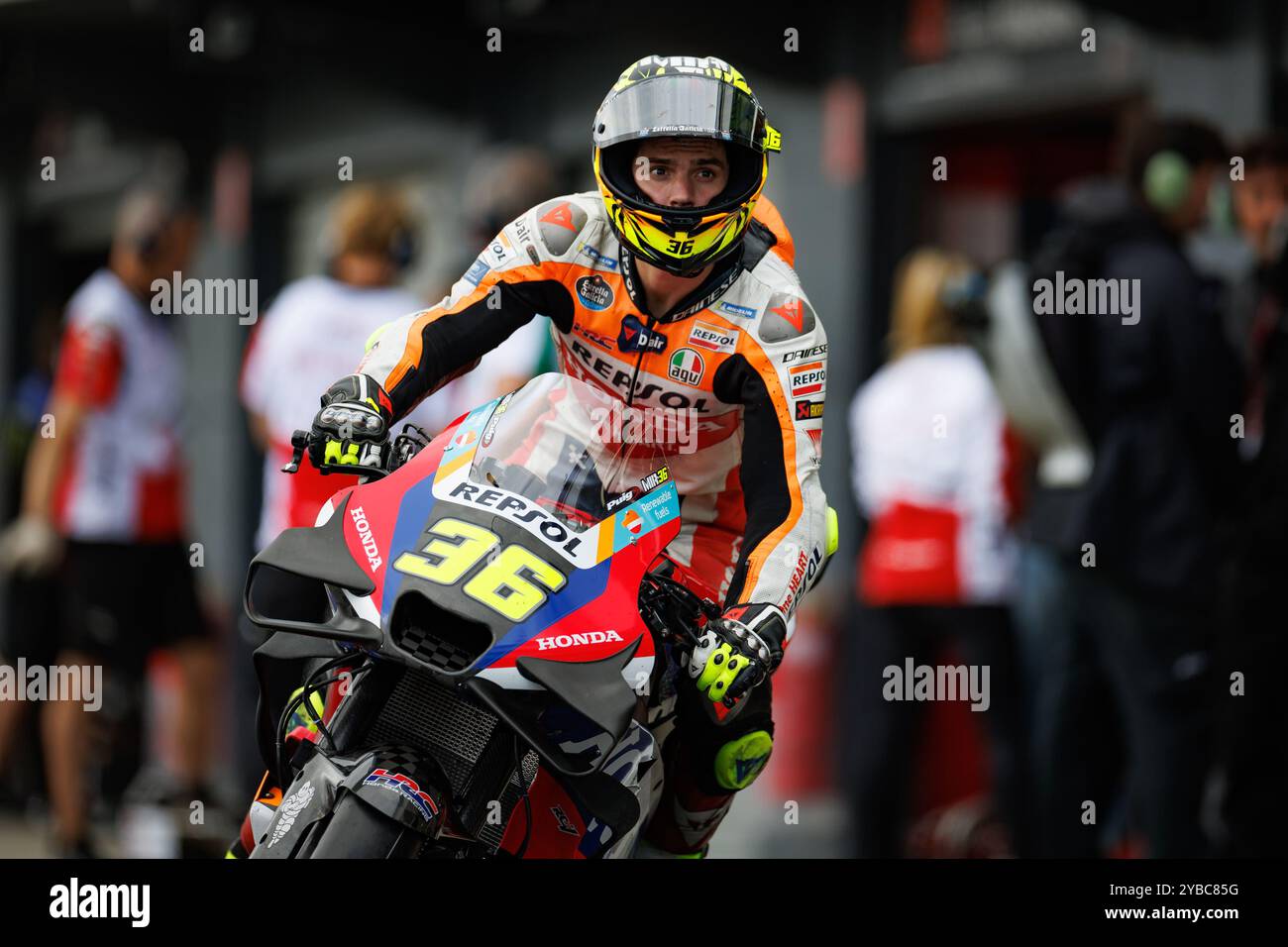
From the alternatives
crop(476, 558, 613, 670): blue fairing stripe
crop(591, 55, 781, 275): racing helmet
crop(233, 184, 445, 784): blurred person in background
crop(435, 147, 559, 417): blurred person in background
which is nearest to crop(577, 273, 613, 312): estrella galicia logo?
crop(591, 55, 781, 275): racing helmet

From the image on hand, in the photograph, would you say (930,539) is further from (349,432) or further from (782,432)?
(349,432)

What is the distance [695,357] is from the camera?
157 inches

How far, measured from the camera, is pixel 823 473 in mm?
10391

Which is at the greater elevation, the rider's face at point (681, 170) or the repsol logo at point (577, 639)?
the rider's face at point (681, 170)

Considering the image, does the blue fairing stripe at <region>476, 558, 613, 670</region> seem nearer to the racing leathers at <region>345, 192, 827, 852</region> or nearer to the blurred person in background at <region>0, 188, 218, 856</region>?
the racing leathers at <region>345, 192, 827, 852</region>

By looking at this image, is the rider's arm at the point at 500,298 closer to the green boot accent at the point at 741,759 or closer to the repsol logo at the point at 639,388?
the repsol logo at the point at 639,388

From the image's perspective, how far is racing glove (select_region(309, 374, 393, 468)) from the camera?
3.63m

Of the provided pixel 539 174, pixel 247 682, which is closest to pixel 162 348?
pixel 247 682

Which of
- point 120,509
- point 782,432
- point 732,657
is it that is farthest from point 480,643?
point 120,509

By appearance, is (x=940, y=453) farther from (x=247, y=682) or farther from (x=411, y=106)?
(x=411, y=106)

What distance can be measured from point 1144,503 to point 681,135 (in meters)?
2.98

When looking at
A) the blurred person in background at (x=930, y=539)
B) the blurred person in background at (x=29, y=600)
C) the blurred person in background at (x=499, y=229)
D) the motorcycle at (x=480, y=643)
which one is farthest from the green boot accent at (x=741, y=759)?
the blurred person in background at (x=29, y=600)

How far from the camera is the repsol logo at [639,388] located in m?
4.01

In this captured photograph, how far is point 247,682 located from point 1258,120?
4.61m
